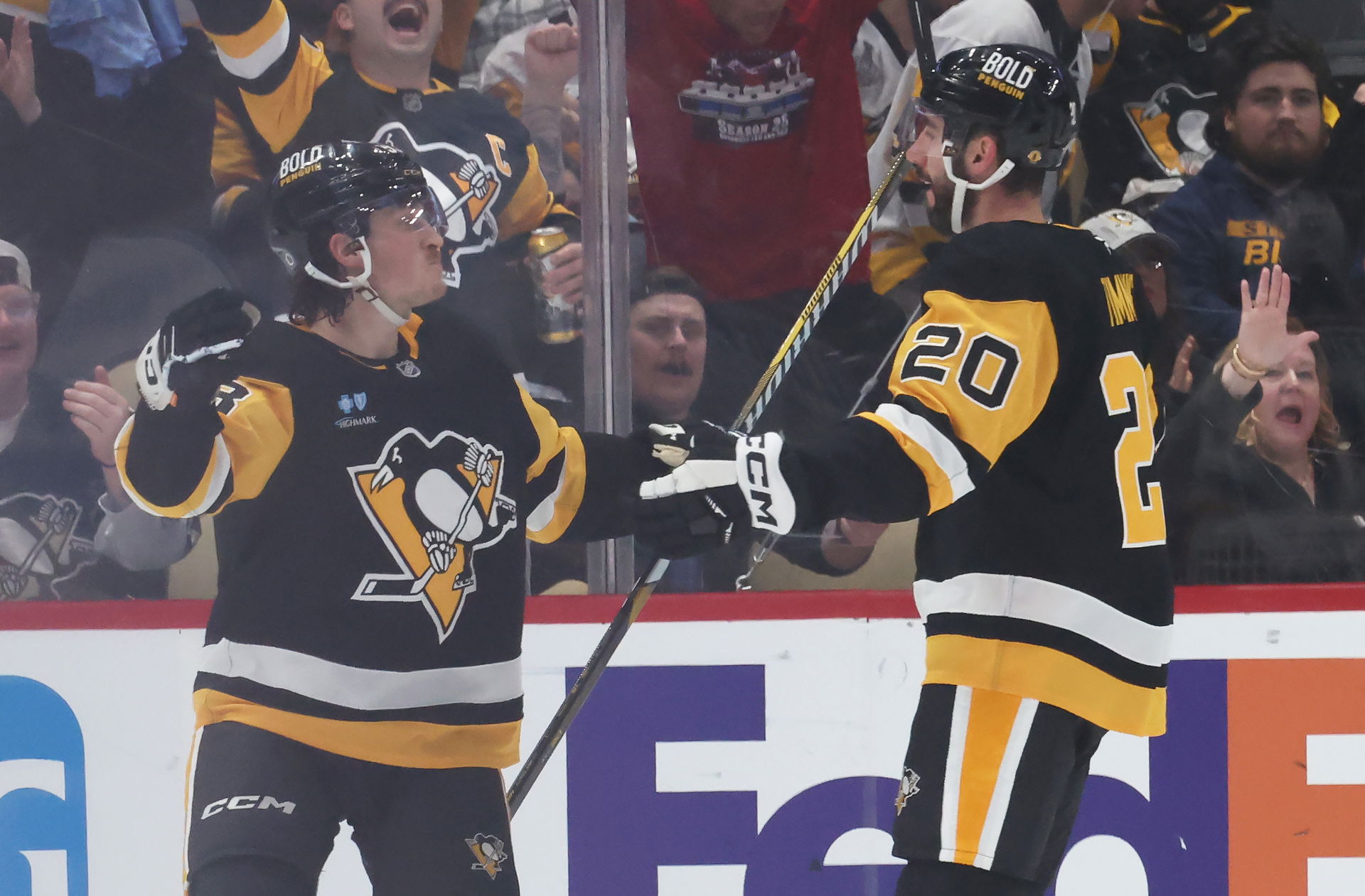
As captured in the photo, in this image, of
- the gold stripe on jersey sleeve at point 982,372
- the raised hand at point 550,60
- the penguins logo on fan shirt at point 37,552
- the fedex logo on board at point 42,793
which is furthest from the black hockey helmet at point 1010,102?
the fedex logo on board at point 42,793

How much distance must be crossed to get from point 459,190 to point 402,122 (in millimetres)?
172

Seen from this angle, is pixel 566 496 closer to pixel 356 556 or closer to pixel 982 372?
pixel 356 556

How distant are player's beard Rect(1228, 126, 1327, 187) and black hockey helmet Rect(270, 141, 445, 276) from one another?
65.5 inches

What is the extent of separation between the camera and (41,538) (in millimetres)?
2639

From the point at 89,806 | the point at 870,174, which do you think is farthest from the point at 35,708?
the point at 870,174

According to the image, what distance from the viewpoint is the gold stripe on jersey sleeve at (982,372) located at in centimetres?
173

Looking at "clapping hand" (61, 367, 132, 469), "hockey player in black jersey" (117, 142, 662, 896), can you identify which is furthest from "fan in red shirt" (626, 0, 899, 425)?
"clapping hand" (61, 367, 132, 469)

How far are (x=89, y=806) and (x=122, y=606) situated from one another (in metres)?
0.42

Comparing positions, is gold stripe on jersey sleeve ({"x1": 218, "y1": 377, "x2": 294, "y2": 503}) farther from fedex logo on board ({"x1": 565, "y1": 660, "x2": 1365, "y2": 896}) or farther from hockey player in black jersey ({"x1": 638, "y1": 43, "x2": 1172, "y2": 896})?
fedex logo on board ({"x1": 565, "y1": 660, "x2": 1365, "y2": 896})

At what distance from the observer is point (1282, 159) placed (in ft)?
8.49

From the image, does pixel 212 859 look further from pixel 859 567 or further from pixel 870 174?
pixel 870 174

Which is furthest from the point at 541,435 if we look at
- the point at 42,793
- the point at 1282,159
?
the point at 1282,159

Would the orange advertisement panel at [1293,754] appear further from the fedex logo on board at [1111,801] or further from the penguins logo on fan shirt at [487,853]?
the penguins logo on fan shirt at [487,853]

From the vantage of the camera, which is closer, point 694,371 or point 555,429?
point 555,429
